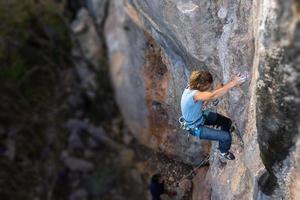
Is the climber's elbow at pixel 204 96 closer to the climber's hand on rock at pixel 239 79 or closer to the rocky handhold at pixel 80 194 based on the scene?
the climber's hand on rock at pixel 239 79

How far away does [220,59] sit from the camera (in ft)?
25.3

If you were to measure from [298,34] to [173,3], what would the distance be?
327 cm

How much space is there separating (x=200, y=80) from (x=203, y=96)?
23cm

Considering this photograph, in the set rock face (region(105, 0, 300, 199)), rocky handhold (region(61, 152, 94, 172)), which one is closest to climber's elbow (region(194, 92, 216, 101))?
rock face (region(105, 0, 300, 199))

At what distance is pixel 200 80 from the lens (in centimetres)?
692

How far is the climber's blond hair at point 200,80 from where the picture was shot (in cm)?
689

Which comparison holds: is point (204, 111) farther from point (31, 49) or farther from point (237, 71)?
point (31, 49)

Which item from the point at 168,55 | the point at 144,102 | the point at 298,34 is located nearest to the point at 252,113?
the point at 298,34

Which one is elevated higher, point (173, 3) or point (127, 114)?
point (173, 3)

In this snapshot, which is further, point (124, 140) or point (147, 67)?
point (124, 140)

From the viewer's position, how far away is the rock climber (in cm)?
689

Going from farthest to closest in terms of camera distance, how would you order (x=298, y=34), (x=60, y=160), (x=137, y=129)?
(x=60, y=160), (x=137, y=129), (x=298, y=34)

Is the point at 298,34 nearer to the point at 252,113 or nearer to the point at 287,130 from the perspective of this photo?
the point at 287,130

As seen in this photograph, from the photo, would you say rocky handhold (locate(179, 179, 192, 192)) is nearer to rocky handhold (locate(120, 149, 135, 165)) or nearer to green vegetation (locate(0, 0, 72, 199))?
rocky handhold (locate(120, 149, 135, 165))
